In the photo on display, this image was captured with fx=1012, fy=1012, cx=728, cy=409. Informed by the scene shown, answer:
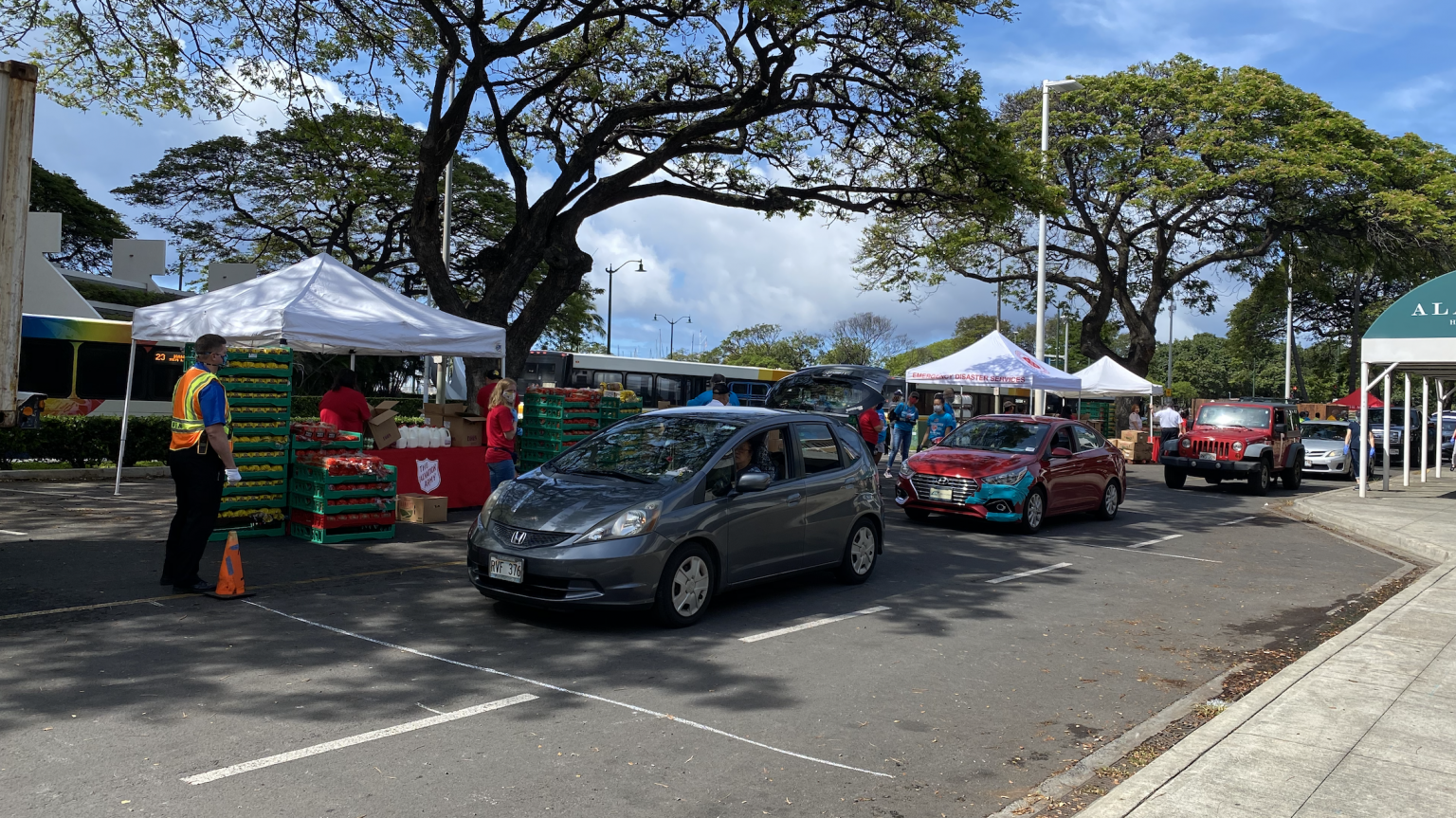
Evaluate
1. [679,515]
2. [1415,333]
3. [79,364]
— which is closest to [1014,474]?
[679,515]

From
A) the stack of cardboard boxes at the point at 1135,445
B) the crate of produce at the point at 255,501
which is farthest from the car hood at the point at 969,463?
the stack of cardboard boxes at the point at 1135,445

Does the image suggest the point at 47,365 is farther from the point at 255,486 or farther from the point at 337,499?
the point at 337,499

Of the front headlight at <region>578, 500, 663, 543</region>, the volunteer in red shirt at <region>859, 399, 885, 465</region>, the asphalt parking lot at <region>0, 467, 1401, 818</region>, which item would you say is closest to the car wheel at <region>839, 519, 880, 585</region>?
the asphalt parking lot at <region>0, 467, 1401, 818</region>

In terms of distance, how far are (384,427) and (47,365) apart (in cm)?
1301

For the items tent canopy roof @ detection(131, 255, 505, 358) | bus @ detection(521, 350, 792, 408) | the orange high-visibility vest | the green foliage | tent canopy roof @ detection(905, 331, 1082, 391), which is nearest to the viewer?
the orange high-visibility vest

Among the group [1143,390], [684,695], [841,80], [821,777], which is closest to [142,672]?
[684,695]

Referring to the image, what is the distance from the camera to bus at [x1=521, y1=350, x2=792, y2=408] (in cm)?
3328

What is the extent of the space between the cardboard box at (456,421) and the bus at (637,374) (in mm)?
17940

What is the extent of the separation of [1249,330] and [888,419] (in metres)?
43.6

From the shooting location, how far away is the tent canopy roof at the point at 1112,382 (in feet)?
102

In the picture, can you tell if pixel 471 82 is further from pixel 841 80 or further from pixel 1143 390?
pixel 1143 390

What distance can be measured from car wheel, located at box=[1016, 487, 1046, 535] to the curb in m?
12.7

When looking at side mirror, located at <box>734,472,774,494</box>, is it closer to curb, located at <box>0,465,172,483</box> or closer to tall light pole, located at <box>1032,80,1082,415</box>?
curb, located at <box>0,465,172,483</box>

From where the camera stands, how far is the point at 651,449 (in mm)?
8133
